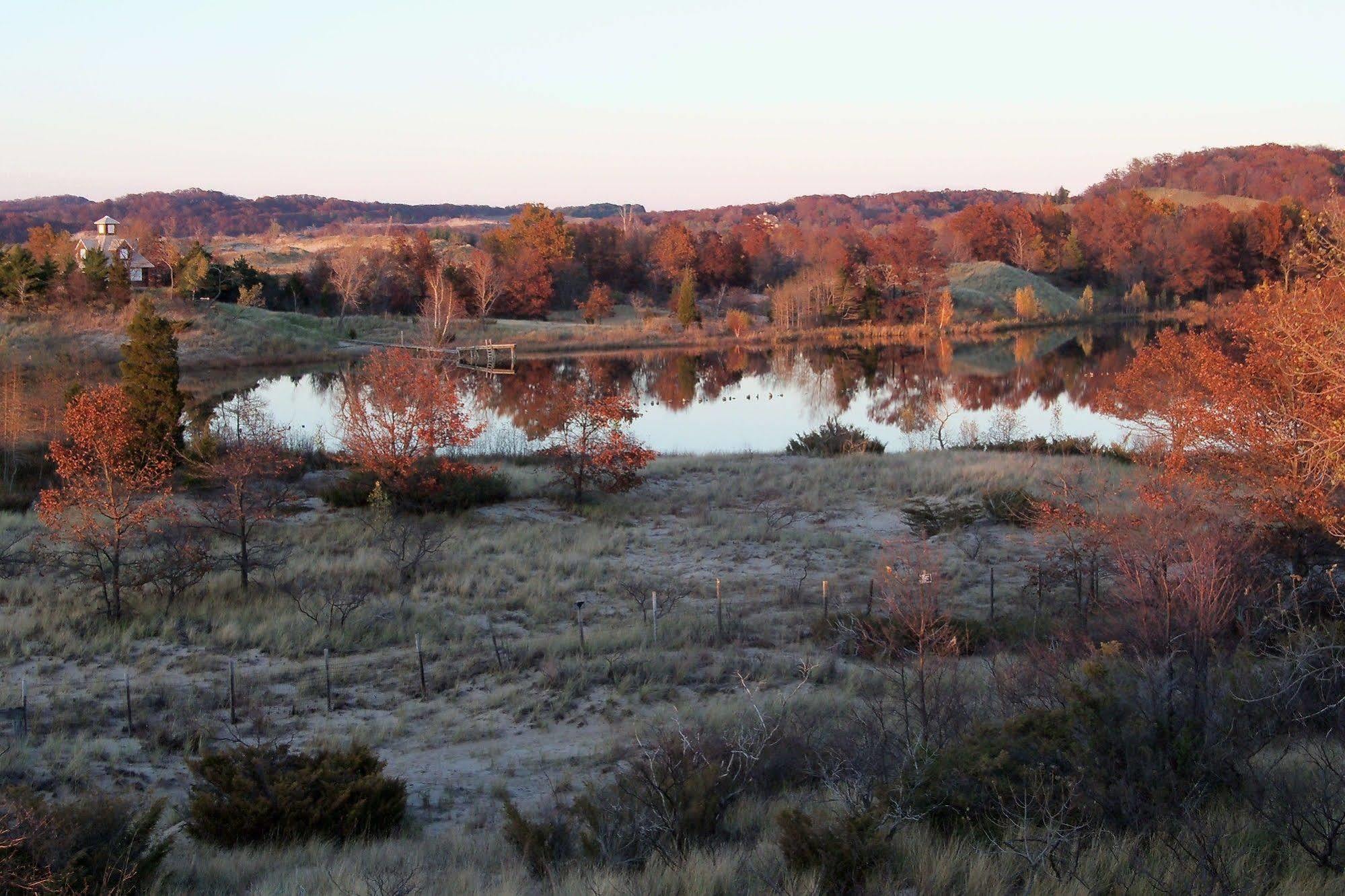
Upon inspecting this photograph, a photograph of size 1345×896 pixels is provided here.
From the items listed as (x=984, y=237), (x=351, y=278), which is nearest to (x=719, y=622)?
(x=351, y=278)

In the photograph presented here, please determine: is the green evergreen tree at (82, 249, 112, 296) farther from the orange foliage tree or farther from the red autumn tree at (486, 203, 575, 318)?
the orange foliage tree

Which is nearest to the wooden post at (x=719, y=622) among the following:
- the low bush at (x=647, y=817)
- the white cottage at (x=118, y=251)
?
the low bush at (x=647, y=817)

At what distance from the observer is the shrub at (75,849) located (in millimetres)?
4759

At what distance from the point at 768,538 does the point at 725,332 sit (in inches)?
1814

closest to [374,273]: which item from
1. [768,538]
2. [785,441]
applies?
[785,441]

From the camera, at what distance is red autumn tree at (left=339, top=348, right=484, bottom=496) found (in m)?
18.9

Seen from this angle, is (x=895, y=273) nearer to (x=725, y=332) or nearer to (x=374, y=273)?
(x=725, y=332)

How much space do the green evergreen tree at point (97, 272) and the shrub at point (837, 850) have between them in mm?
52601

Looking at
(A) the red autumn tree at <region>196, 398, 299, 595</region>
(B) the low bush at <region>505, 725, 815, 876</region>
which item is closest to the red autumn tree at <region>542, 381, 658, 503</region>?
(A) the red autumn tree at <region>196, 398, 299, 595</region>

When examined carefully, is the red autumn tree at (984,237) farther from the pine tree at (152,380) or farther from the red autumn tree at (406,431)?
the pine tree at (152,380)

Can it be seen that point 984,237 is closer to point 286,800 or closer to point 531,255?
point 531,255

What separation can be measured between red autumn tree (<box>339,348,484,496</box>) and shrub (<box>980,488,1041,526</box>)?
9.18 meters

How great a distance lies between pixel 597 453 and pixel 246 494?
659 cm

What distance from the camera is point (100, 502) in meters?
13.2
